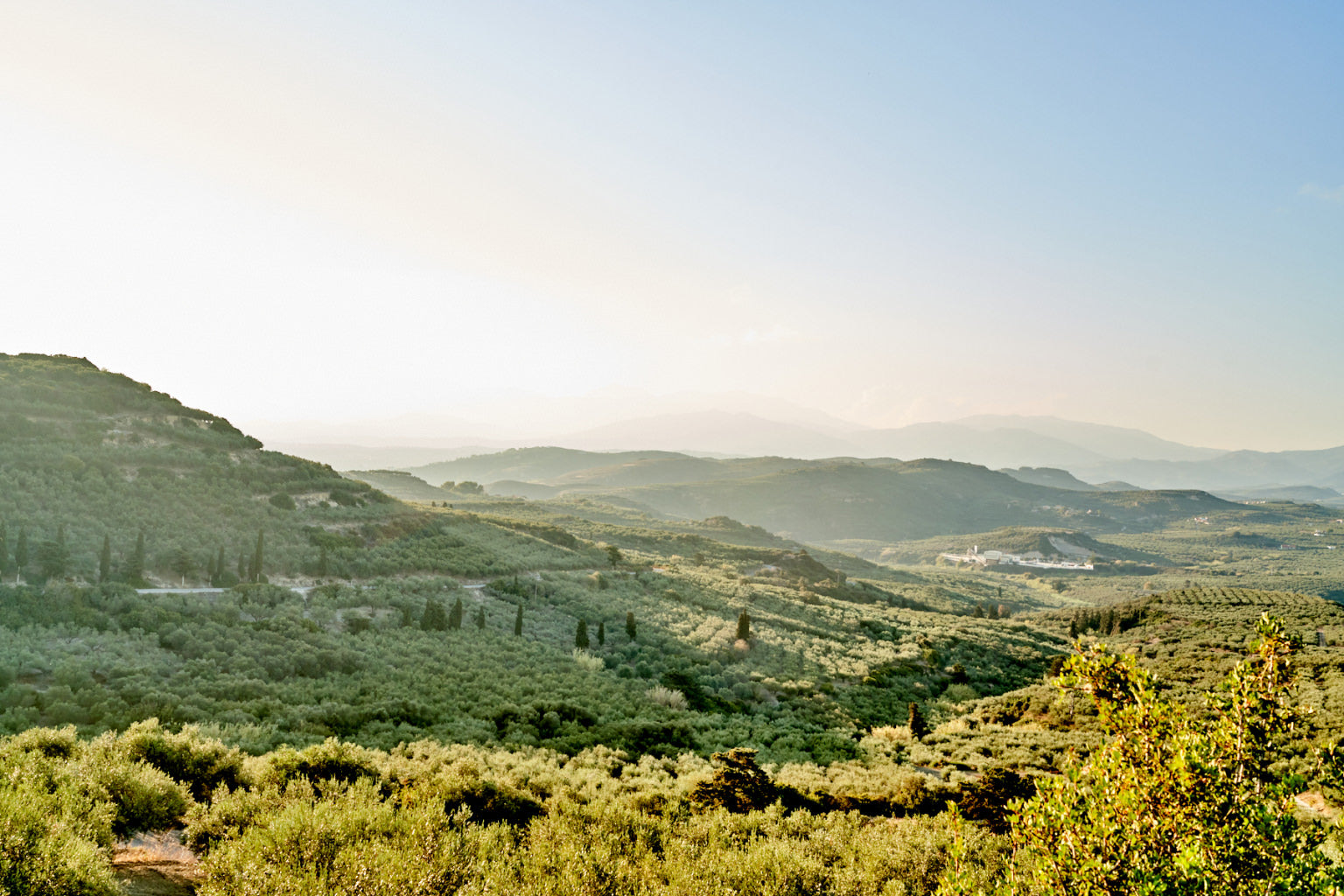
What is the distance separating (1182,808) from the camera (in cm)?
537

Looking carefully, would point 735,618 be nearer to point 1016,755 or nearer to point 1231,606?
point 1016,755

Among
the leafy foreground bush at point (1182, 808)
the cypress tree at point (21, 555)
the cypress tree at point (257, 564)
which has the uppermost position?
the leafy foreground bush at point (1182, 808)

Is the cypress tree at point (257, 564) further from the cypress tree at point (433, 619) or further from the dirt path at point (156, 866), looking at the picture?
the dirt path at point (156, 866)

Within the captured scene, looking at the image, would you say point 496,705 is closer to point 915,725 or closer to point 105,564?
point 915,725

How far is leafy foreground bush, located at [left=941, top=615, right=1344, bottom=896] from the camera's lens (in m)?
5.06

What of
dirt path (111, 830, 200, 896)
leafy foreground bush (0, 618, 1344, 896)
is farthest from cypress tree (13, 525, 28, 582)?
dirt path (111, 830, 200, 896)

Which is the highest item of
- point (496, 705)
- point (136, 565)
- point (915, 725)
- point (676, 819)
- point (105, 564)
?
point (105, 564)

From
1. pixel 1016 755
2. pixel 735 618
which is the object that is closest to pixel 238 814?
pixel 1016 755

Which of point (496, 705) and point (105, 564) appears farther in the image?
point (105, 564)

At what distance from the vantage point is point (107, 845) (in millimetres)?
8430

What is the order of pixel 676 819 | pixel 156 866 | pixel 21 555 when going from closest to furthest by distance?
pixel 156 866 < pixel 676 819 < pixel 21 555

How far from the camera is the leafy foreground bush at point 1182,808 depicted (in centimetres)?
506

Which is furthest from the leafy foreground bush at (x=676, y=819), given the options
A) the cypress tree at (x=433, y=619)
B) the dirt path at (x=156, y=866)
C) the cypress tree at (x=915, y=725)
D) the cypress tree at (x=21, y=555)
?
Result: the cypress tree at (x=21, y=555)

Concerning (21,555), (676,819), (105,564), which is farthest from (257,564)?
(676,819)
